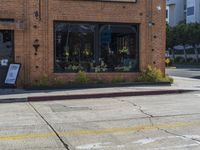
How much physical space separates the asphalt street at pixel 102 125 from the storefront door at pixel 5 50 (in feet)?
15.5

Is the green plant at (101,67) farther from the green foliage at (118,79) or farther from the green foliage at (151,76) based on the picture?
the green foliage at (151,76)

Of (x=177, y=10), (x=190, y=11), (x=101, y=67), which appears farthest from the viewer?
(x=177, y=10)

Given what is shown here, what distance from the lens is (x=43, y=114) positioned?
530 inches

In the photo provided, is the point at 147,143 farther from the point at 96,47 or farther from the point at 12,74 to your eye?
the point at 96,47

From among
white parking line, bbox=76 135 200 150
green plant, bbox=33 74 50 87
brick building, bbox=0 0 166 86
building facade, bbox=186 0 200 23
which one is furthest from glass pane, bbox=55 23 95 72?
building facade, bbox=186 0 200 23

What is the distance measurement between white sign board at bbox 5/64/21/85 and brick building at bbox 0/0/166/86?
0.56m

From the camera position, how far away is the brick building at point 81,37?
2119 centimetres

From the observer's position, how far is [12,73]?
20.5 m

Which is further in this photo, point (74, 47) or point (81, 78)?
point (74, 47)

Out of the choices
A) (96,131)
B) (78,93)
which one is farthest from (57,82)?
(96,131)

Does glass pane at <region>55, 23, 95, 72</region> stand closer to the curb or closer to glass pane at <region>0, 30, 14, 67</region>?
glass pane at <region>0, 30, 14, 67</region>

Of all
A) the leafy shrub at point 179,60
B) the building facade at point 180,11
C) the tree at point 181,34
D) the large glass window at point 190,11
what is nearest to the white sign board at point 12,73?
the tree at point 181,34

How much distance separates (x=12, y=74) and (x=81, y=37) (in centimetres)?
374

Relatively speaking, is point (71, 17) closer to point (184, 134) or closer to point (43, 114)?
point (43, 114)
